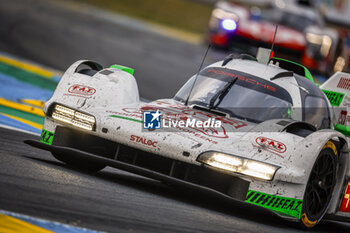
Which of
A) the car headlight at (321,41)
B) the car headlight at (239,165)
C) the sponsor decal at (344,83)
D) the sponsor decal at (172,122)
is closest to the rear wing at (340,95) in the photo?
the sponsor decal at (344,83)

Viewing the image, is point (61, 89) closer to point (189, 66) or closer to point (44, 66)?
point (44, 66)

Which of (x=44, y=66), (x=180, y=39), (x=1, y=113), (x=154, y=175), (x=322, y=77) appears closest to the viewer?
(x=154, y=175)

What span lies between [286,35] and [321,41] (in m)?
0.88

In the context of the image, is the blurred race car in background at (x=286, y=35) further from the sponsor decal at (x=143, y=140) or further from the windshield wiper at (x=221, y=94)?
the sponsor decal at (x=143, y=140)

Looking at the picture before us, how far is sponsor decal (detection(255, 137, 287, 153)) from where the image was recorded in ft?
18.7

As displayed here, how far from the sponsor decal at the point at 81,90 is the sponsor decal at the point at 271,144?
1518mm

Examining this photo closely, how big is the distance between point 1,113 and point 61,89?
2748 mm

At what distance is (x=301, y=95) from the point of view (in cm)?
700

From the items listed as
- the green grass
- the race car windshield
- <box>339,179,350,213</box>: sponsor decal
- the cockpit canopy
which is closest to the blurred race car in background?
the green grass

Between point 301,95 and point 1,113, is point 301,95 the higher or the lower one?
the higher one

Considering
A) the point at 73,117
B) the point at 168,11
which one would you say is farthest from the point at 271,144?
the point at 168,11

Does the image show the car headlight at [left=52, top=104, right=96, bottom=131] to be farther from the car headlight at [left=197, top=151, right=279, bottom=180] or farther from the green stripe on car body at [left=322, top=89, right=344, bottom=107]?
the green stripe on car body at [left=322, top=89, right=344, bottom=107]

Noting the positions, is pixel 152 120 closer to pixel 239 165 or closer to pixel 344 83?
pixel 239 165

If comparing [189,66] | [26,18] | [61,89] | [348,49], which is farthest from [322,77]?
[61,89]
